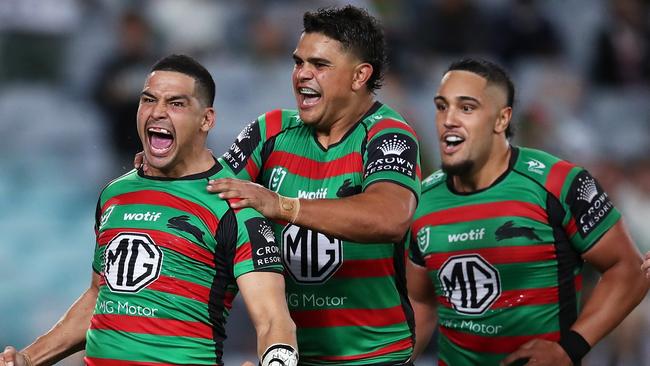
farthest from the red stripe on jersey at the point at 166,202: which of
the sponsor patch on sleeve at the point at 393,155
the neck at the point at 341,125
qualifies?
the neck at the point at 341,125

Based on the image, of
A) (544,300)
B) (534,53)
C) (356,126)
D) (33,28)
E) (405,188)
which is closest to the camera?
(405,188)

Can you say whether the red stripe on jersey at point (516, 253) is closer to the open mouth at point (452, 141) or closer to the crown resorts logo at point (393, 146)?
the open mouth at point (452, 141)

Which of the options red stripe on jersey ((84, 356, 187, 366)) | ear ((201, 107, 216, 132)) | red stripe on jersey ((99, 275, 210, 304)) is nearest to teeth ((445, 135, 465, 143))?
ear ((201, 107, 216, 132))

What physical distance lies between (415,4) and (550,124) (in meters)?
1.98

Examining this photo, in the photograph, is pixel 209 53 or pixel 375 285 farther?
pixel 209 53

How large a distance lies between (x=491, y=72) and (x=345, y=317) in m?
1.76

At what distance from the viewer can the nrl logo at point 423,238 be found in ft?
18.8

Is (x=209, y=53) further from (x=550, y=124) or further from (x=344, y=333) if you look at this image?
(x=344, y=333)

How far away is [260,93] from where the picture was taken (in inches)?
401

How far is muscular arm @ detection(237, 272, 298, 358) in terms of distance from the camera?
412 centimetres

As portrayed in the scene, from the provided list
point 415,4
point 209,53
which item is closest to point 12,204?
point 209,53

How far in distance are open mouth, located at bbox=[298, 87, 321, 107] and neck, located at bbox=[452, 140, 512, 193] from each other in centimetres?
119

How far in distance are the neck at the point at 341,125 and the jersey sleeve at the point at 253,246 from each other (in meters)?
0.82

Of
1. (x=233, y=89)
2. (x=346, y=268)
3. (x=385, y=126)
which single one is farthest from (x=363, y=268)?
(x=233, y=89)
